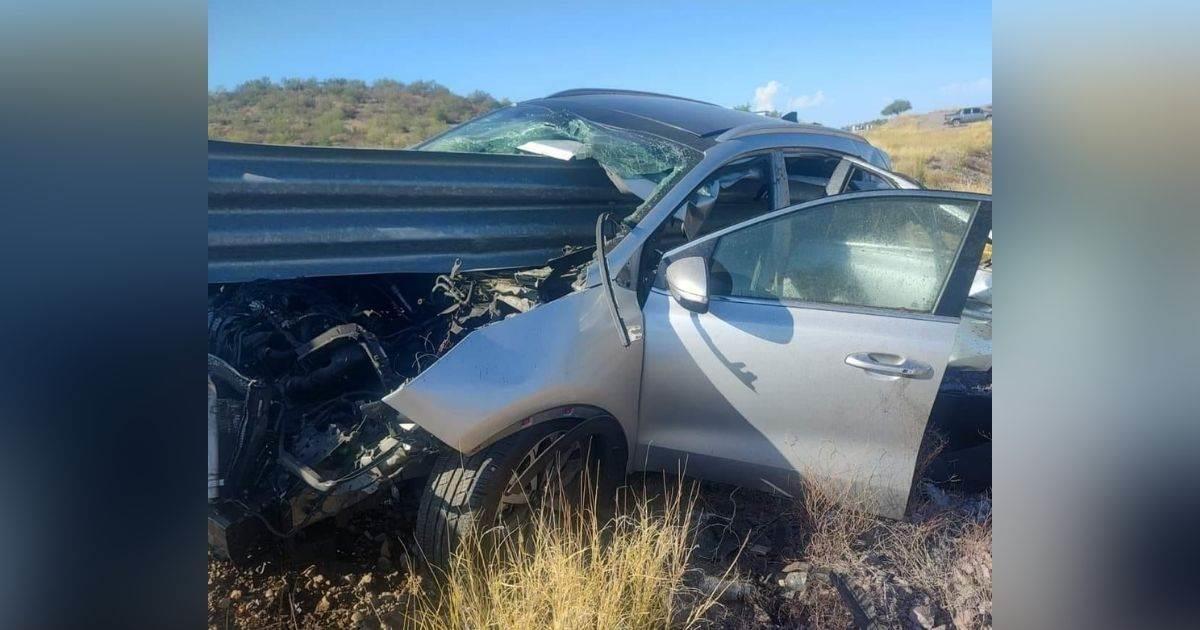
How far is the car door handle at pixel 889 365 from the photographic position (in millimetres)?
2828

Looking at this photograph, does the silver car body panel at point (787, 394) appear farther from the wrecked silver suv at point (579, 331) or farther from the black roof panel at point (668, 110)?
the black roof panel at point (668, 110)

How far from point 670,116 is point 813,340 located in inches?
50.5

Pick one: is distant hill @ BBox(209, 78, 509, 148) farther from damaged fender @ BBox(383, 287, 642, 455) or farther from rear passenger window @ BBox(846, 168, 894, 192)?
rear passenger window @ BBox(846, 168, 894, 192)

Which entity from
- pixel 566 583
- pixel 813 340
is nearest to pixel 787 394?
pixel 813 340

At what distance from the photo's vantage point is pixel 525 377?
2.74 meters

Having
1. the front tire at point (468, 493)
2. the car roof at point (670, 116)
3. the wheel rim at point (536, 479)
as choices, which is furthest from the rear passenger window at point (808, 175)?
the front tire at point (468, 493)

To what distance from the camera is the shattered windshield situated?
346 centimetres

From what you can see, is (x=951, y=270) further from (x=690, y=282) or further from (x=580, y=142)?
(x=580, y=142)

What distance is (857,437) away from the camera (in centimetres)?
291

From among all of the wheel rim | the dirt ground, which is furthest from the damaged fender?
the dirt ground
